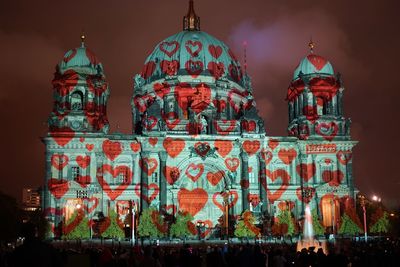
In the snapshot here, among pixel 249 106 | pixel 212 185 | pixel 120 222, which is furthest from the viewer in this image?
pixel 249 106

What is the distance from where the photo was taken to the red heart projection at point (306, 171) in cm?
7962

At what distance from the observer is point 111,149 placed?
7644 cm

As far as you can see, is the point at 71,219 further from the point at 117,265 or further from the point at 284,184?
the point at 117,265

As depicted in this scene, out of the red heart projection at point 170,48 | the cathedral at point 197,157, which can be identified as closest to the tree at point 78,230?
the cathedral at point 197,157

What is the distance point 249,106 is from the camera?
8938 cm

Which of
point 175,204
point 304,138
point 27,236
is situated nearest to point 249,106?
point 304,138

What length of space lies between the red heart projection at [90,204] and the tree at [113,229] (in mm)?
4508

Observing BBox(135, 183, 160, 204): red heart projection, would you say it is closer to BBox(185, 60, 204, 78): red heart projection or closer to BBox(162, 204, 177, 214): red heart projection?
BBox(162, 204, 177, 214): red heart projection

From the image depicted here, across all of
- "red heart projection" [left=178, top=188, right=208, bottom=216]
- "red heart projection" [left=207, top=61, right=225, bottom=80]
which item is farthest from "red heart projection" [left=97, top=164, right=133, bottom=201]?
"red heart projection" [left=207, top=61, right=225, bottom=80]

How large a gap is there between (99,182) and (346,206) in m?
30.6

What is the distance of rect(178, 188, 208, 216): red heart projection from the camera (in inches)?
3081

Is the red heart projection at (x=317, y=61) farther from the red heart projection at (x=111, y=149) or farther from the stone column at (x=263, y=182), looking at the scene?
the red heart projection at (x=111, y=149)

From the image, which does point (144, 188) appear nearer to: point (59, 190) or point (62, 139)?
point (59, 190)

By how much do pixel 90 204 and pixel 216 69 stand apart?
1175 inches
